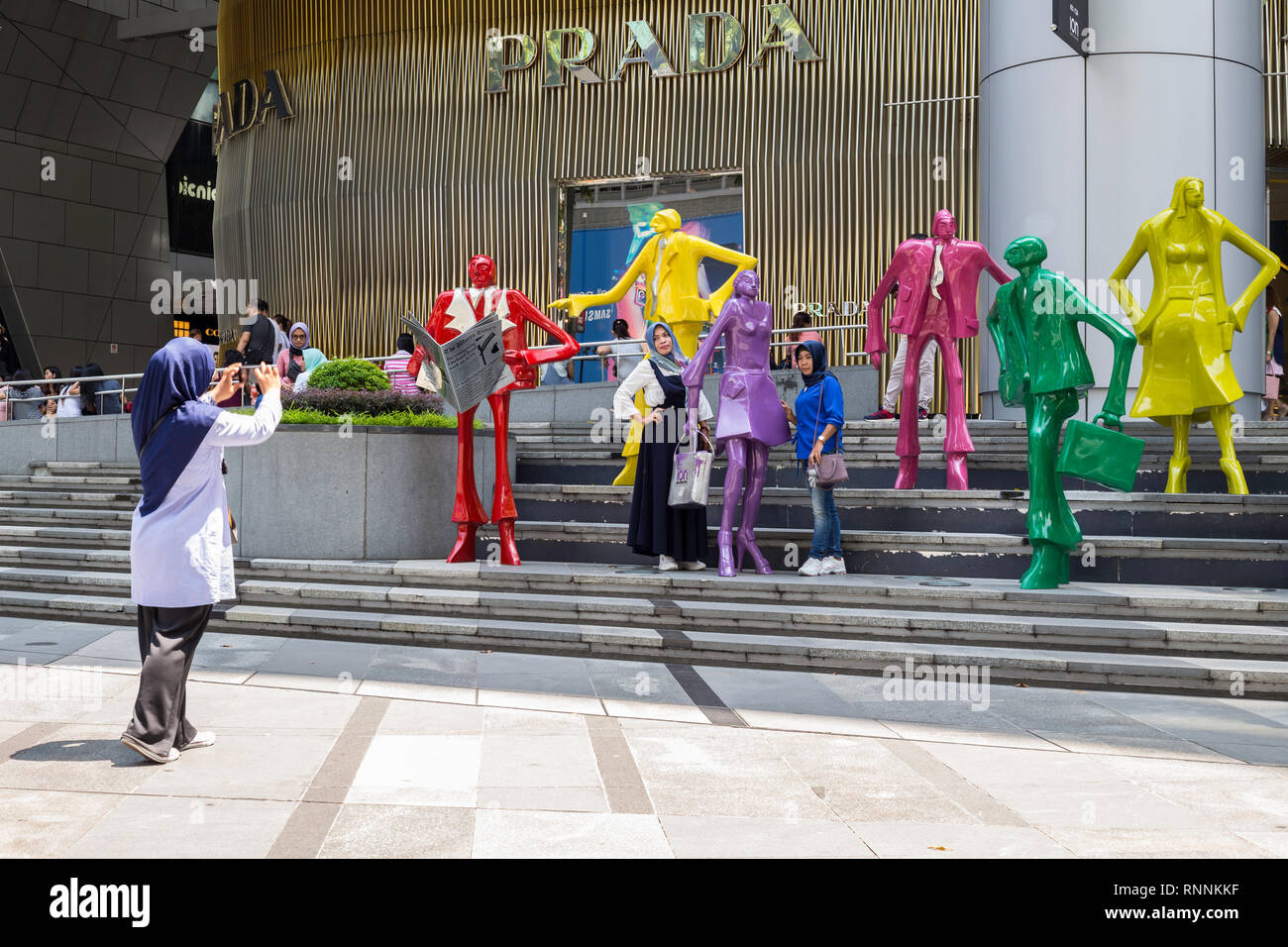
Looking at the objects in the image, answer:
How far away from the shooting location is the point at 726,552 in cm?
971

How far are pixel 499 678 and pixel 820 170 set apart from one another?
571 inches

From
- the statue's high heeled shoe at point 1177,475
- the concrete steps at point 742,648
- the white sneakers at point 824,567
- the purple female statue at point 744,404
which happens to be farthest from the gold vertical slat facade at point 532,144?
the concrete steps at point 742,648

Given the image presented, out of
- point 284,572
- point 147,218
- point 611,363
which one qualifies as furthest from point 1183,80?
point 147,218

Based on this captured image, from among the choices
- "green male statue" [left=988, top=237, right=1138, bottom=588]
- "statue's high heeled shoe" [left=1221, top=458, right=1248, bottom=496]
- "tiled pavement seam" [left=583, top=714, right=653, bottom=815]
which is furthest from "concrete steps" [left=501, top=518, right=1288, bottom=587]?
"tiled pavement seam" [left=583, top=714, right=653, bottom=815]

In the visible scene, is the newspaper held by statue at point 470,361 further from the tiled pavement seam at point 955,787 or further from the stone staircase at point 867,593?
the tiled pavement seam at point 955,787

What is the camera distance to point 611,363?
1859 centimetres

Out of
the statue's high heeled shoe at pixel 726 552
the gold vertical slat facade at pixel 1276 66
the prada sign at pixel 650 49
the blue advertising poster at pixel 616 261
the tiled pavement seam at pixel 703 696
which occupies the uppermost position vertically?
the prada sign at pixel 650 49

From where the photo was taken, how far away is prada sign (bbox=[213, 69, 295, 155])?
24469 millimetres

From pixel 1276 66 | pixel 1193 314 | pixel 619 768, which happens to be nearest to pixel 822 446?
pixel 1193 314

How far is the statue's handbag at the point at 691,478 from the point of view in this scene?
31.4ft

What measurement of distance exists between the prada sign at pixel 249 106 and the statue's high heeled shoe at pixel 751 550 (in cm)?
1787

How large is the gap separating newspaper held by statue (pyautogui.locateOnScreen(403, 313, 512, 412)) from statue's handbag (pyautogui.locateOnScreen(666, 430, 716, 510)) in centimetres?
165

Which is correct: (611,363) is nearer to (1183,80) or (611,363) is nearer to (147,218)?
(1183,80)

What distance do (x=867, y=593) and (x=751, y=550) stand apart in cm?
159
